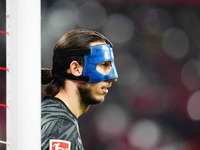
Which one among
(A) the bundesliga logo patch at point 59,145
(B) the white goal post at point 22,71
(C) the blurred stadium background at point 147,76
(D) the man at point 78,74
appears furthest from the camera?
(C) the blurred stadium background at point 147,76

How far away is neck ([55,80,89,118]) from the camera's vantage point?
1430mm

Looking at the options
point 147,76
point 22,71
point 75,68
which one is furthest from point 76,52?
point 147,76

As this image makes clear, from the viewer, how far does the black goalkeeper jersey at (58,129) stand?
4.09 feet

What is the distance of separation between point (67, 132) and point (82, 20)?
2.71ft

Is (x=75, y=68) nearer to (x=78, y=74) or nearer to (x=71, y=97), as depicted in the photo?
(x=78, y=74)

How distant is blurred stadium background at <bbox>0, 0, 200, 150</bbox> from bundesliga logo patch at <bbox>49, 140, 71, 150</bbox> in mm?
708

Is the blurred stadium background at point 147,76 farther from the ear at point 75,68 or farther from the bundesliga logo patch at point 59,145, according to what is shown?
the bundesliga logo patch at point 59,145

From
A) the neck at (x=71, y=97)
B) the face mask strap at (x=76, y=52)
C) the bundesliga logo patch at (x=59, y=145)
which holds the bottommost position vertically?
the bundesliga logo patch at (x=59, y=145)

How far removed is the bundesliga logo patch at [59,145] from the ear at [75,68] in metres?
0.34

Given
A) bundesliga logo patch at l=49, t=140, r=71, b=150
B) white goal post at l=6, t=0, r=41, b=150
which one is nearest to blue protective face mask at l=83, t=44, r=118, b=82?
bundesliga logo patch at l=49, t=140, r=71, b=150

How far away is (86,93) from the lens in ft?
4.76

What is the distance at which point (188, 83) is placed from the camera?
231 centimetres

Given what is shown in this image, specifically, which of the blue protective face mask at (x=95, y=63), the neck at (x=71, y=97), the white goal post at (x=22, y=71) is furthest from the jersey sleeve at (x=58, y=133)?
the white goal post at (x=22, y=71)

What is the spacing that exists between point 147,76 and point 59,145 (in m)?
1.05
